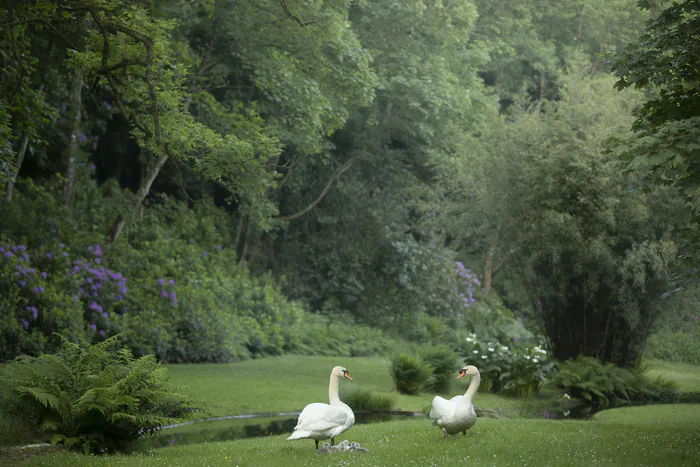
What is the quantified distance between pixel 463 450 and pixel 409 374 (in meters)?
7.30

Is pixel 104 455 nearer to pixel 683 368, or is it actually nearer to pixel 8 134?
pixel 8 134

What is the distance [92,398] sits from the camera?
817cm

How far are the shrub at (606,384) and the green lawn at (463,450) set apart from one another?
5.87 m

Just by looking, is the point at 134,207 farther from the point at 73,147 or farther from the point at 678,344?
the point at 678,344

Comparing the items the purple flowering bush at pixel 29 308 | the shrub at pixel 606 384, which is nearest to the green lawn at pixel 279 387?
the shrub at pixel 606 384

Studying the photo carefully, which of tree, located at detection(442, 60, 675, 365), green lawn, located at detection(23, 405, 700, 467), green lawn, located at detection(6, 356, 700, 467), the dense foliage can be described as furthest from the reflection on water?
tree, located at detection(442, 60, 675, 365)

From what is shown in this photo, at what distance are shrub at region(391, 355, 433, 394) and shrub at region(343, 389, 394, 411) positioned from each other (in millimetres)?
1839

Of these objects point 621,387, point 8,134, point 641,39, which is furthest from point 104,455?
point 621,387

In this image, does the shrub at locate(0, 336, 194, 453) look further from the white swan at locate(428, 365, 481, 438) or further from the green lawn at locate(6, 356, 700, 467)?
the white swan at locate(428, 365, 481, 438)

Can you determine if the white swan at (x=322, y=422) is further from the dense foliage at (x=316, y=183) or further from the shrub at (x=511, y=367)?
the shrub at (x=511, y=367)

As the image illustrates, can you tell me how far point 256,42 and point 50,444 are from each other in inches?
579

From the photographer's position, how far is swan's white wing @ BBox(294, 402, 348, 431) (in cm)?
773

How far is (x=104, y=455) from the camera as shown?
826 cm

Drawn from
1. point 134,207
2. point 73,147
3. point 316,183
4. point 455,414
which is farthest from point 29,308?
point 316,183
